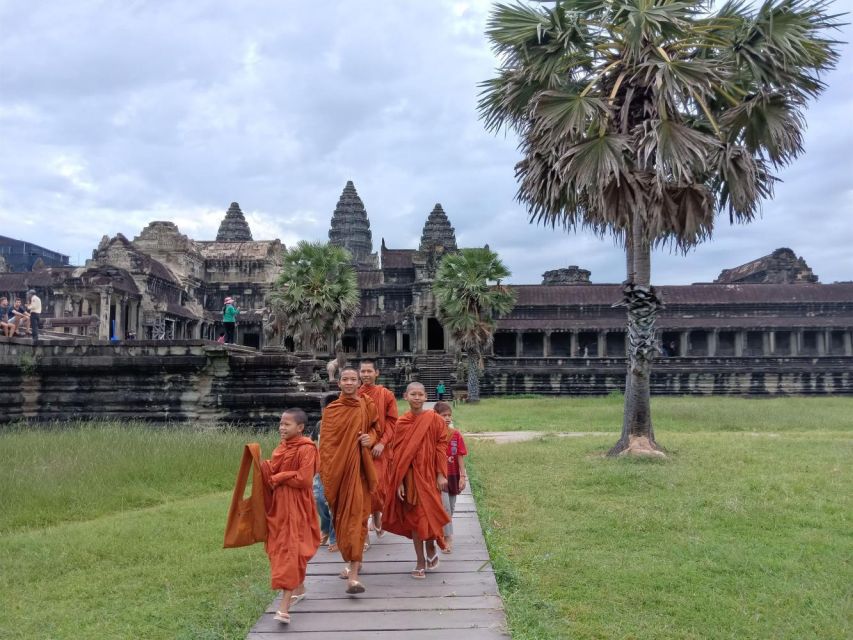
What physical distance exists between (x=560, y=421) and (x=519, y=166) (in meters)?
9.78

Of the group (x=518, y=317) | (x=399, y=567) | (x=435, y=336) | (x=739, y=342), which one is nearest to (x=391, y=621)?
(x=399, y=567)

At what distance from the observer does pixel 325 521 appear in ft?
21.3

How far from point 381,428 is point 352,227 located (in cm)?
6124

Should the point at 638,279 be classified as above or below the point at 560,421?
above

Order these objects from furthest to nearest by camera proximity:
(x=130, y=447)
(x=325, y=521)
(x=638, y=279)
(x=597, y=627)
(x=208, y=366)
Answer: (x=208, y=366)
(x=638, y=279)
(x=130, y=447)
(x=325, y=521)
(x=597, y=627)

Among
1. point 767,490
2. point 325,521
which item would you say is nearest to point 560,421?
point 767,490

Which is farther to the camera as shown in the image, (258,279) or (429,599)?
(258,279)

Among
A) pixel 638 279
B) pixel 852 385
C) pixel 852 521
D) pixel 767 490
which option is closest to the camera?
pixel 852 521

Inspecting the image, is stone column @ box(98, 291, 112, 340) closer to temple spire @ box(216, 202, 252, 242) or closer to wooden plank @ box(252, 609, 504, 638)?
temple spire @ box(216, 202, 252, 242)

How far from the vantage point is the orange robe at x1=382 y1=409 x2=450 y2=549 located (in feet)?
17.2

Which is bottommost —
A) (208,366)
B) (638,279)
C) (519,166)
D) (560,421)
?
(560,421)

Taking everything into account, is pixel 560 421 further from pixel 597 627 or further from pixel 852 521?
pixel 597 627

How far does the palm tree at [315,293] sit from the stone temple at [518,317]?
6898 millimetres

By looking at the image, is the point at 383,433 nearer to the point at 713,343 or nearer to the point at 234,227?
the point at 713,343
